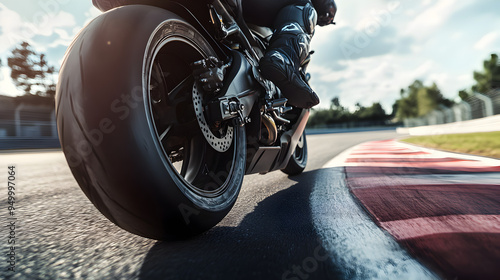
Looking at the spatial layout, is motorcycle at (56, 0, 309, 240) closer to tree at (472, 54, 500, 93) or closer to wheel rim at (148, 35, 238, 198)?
wheel rim at (148, 35, 238, 198)

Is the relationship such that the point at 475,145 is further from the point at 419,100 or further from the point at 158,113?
the point at 419,100

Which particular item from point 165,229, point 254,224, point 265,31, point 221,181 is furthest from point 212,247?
point 265,31

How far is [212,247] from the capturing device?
1011mm

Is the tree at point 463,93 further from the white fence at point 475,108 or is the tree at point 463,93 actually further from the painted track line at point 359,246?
the painted track line at point 359,246

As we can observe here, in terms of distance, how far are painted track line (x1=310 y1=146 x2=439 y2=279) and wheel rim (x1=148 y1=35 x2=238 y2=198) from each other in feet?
1.63

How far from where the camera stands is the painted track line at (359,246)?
80 centimetres

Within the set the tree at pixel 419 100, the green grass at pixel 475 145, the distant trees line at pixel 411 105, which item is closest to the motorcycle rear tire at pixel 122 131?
the green grass at pixel 475 145

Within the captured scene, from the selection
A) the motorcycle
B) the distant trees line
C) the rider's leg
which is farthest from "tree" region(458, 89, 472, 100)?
the motorcycle

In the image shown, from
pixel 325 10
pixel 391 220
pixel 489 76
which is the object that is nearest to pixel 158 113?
pixel 391 220

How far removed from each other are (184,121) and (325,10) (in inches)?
68.9

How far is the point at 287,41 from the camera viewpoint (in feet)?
6.03

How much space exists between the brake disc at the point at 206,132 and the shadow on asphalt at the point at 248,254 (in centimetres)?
40

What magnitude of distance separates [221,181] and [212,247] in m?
0.47

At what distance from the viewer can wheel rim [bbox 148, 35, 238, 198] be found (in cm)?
133
